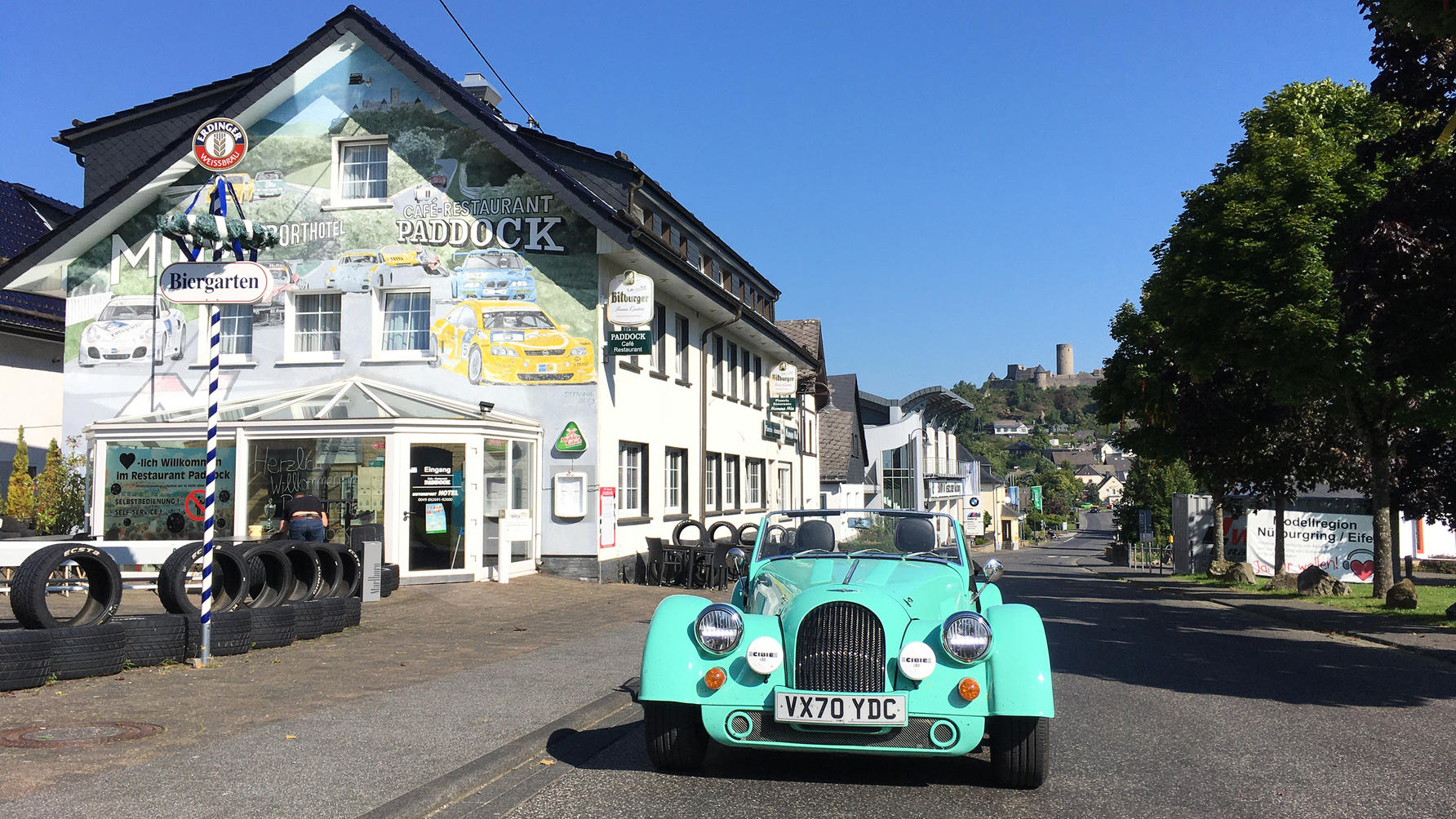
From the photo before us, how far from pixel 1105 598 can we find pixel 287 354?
53.8 feet

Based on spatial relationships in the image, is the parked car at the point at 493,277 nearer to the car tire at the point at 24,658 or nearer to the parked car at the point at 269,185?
the parked car at the point at 269,185

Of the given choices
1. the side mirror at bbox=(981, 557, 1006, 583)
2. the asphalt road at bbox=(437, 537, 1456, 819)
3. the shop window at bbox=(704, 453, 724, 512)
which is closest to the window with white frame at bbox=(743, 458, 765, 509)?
the shop window at bbox=(704, 453, 724, 512)

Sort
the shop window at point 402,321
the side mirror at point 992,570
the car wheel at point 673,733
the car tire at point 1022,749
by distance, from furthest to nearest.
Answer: the shop window at point 402,321
the side mirror at point 992,570
the car wheel at point 673,733
the car tire at point 1022,749

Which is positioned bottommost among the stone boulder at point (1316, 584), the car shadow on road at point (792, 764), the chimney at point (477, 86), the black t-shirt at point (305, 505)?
the stone boulder at point (1316, 584)

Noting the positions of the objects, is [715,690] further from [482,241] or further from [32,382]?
[32,382]

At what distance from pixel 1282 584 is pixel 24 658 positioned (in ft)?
82.2

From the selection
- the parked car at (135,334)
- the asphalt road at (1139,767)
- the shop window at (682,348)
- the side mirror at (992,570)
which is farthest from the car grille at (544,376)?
the side mirror at (992,570)

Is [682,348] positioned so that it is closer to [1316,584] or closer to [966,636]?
[1316,584]

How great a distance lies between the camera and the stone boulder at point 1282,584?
25.0 metres

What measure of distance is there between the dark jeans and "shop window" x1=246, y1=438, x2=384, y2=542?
7.53ft

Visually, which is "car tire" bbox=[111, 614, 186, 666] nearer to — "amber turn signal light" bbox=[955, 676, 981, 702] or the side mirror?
the side mirror

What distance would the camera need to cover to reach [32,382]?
997 inches

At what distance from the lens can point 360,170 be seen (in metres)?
21.3

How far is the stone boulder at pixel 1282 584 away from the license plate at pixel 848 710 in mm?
22050
